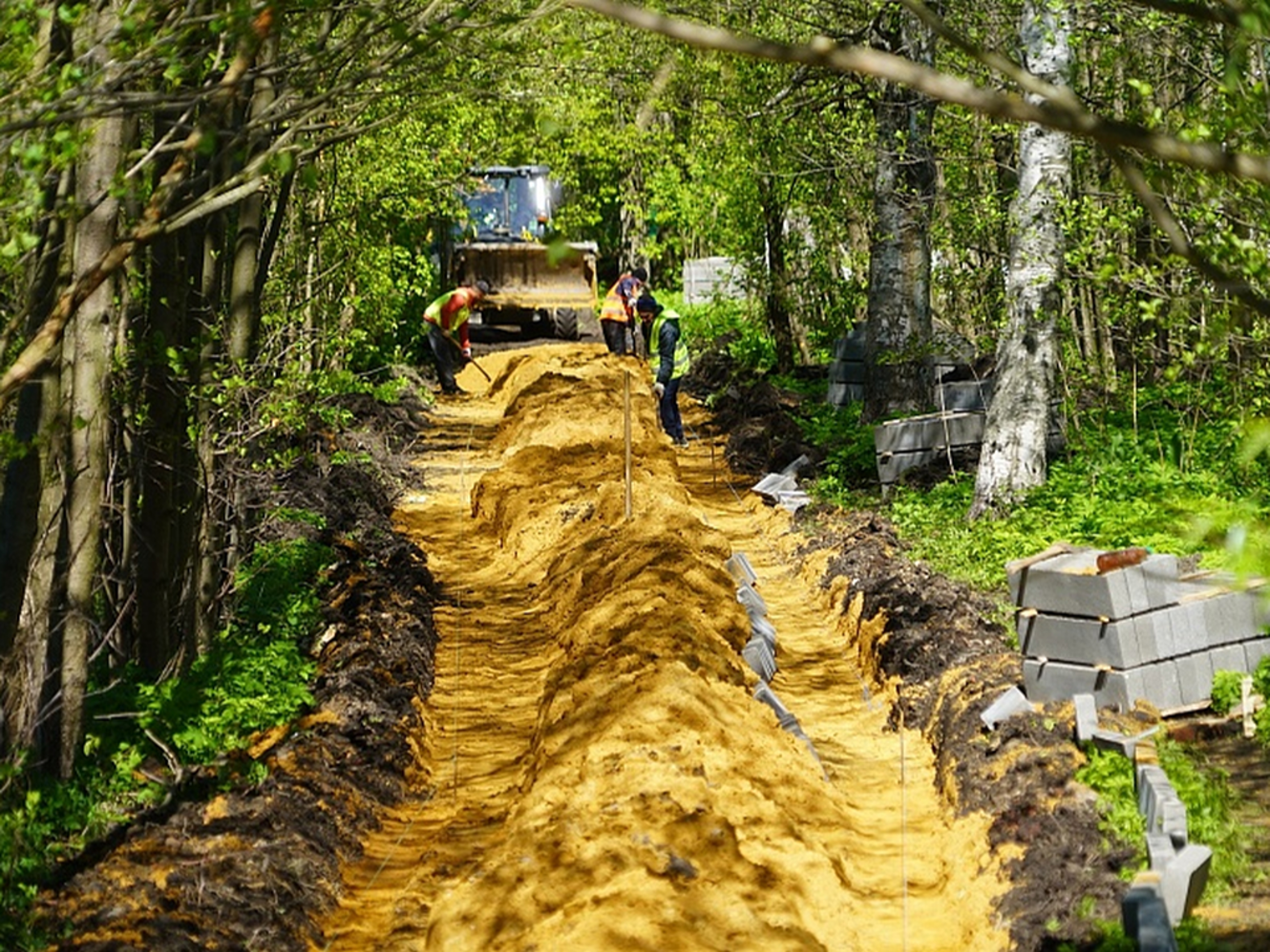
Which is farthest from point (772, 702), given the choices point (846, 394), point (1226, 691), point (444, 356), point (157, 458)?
point (444, 356)

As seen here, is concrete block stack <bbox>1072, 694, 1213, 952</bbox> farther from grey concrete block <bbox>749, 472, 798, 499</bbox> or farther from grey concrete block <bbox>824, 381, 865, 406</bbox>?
grey concrete block <bbox>824, 381, 865, 406</bbox>

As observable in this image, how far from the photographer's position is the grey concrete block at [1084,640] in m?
9.63

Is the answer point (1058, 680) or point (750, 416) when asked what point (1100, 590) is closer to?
point (1058, 680)

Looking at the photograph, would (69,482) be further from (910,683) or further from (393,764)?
(910,683)

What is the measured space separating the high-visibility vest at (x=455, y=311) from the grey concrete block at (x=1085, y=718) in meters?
21.2

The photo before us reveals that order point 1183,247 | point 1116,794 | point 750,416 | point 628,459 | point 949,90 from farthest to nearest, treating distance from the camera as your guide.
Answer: point 750,416, point 628,459, point 1116,794, point 1183,247, point 949,90

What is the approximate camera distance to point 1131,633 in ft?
31.7

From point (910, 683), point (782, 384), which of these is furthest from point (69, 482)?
point (782, 384)

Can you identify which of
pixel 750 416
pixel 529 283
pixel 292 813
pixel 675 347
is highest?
pixel 529 283

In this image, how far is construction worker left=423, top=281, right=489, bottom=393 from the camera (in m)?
29.8

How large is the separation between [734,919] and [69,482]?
4.29 meters

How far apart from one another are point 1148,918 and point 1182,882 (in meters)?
0.71

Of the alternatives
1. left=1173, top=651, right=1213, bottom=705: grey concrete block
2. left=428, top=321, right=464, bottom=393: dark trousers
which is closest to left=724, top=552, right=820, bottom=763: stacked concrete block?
left=1173, top=651, right=1213, bottom=705: grey concrete block

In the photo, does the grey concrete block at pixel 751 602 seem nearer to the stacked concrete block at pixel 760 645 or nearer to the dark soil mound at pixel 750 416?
the stacked concrete block at pixel 760 645
